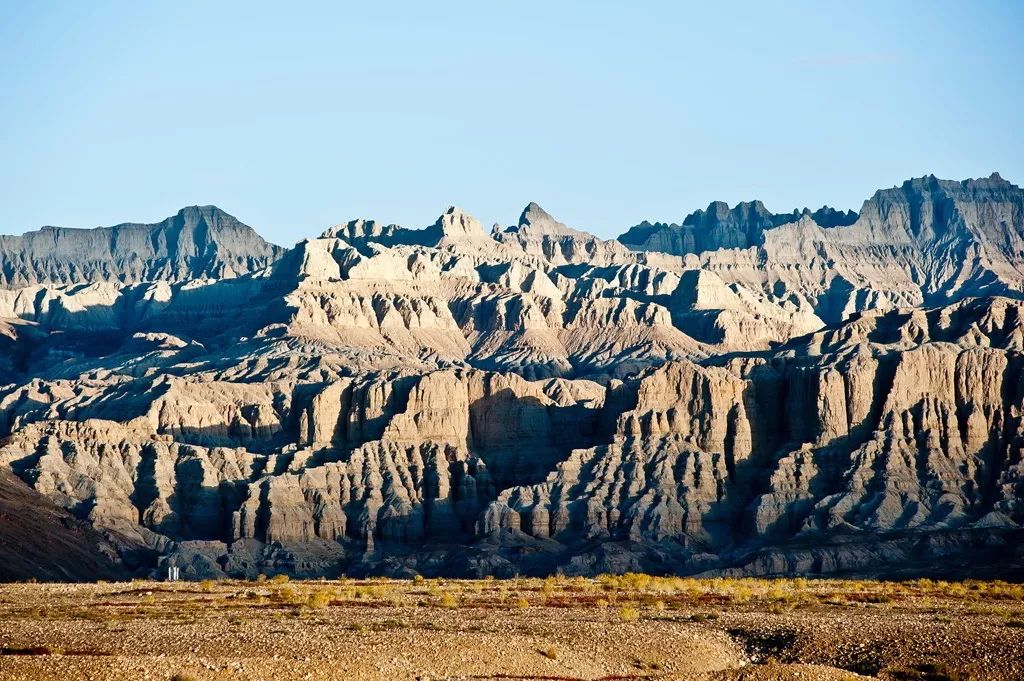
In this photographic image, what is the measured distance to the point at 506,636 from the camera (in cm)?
6469

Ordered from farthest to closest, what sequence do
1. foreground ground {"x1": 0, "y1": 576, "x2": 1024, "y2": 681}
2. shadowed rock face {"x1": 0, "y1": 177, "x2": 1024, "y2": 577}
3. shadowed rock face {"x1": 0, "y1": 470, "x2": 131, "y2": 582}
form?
1. shadowed rock face {"x1": 0, "y1": 177, "x2": 1024, "y2": 577}
2. shadowed rock face {"x1": 0, "y1": 470, "x2": 131, "y2": 582}
3. foreground ground {"x1": 0, "y1": 576, "x2": 1024, "y2": 681}

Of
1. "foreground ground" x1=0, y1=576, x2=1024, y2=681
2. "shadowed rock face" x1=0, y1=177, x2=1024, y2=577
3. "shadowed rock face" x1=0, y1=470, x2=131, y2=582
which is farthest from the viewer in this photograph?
"shadowed rock face" x1=0, y1=177, x2=1024, y2=577

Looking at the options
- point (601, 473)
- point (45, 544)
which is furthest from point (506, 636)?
point (601, 473)

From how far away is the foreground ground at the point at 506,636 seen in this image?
188 ft

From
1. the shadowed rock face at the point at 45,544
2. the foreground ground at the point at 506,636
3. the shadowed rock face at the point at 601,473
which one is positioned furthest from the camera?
the shadowed rock face at the point at 601,473

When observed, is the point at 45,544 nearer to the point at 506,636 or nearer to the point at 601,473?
the point at 601,473

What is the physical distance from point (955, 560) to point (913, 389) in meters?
31.1

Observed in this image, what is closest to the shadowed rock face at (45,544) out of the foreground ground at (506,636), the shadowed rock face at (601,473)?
the shadowed rock face at (601,473)

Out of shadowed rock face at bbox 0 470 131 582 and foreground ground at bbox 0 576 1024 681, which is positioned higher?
shadowed rock face at bbox 0 470 131 582

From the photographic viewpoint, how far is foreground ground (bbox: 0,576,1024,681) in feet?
188

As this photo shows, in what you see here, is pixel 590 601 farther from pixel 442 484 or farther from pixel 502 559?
pixel 442 484

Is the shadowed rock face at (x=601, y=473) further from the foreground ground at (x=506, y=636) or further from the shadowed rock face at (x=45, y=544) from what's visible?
the foreground ground at (x=506, y=636)

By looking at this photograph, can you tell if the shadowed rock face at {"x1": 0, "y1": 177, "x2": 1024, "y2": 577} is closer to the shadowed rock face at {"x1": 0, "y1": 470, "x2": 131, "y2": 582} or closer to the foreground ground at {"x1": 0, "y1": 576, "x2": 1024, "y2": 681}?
the shadowed rock face at {"x1": 0, "y1": 470, "x2": 131, "y2": 582}

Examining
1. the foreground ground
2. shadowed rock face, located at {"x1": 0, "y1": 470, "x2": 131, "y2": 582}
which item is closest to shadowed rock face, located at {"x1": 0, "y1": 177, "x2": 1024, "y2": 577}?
shadowed rock face, located at {"x1": 0, "y1": 470, "x2": 131, "y2": 582}
